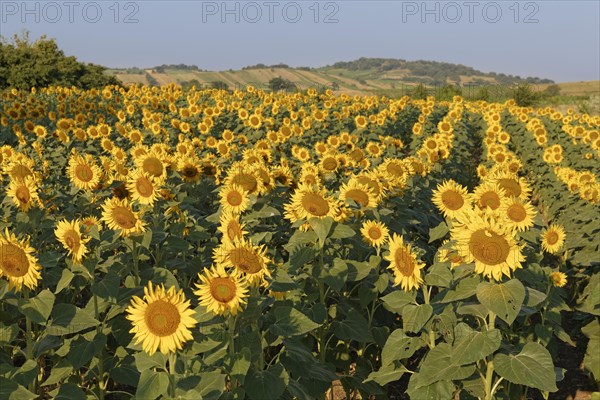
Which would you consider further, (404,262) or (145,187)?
(145,187)

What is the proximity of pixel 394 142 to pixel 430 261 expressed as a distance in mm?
7368

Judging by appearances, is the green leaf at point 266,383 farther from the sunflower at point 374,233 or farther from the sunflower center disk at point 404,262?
the sunflower at point 374,233

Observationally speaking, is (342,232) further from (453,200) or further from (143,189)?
(143,189)

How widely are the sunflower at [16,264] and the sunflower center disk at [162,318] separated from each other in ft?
4.13

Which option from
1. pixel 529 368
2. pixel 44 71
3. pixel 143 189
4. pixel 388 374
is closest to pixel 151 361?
pixel 388 374

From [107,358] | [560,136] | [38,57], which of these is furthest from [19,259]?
[38,57]

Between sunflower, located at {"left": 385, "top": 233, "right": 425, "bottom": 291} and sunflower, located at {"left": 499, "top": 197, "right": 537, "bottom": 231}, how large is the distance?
1.12 meters

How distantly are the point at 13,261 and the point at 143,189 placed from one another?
7.89 feet

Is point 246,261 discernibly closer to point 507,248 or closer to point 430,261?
point 507,248

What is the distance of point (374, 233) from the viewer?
549cm

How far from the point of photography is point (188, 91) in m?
30.3

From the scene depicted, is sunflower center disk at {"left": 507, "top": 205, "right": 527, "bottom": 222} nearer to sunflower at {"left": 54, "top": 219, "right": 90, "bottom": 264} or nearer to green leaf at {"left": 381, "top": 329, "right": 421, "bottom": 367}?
green leaf at {"left": 381, "top": 329, "right": 421, "bottom": 367}

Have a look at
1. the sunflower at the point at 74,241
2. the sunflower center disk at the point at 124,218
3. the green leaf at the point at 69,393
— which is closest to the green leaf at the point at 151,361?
the green leaf at the point at 69,393

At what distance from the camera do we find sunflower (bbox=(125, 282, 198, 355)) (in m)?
3.10
